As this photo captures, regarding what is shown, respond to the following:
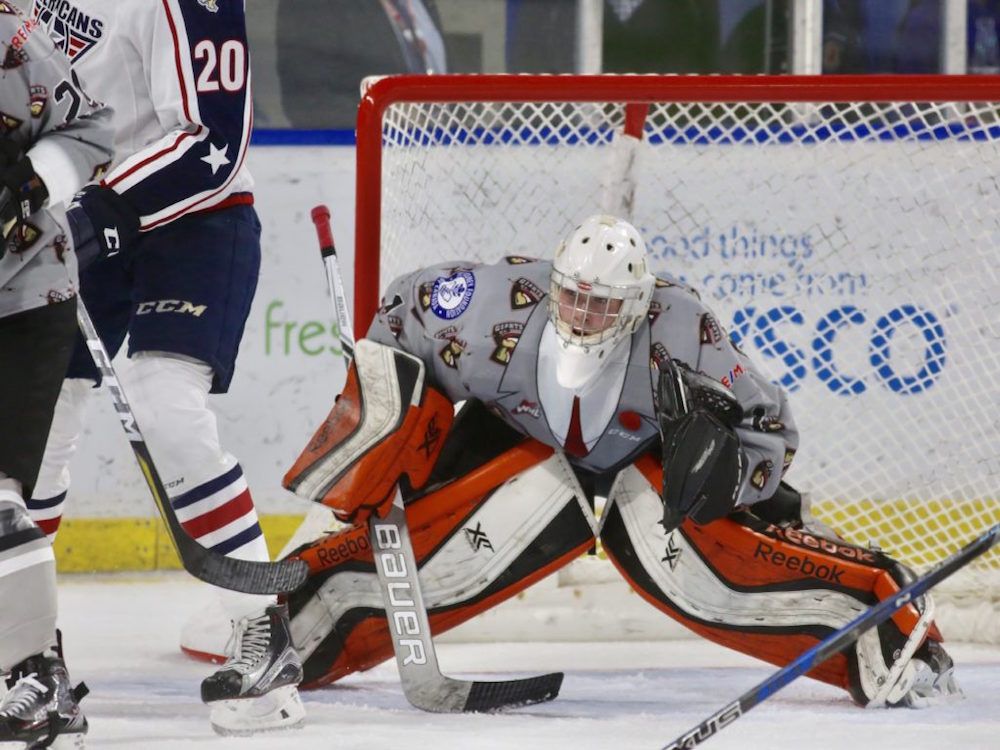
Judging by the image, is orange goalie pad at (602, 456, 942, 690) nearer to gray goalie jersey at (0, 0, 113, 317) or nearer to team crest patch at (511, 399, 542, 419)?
team crest patch at (511, 399, 542, 419)

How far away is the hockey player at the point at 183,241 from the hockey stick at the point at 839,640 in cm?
65

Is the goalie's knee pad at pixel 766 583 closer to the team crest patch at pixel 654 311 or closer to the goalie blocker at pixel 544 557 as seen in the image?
the goalie blocker at pixel 544 557

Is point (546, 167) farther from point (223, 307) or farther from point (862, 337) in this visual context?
point (223, 307)

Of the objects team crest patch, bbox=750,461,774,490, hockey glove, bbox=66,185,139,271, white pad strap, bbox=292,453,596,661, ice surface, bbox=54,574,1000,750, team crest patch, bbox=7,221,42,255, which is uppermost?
team crest patch, bbox=7,221,42,255

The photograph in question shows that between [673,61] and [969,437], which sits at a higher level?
[673,61]

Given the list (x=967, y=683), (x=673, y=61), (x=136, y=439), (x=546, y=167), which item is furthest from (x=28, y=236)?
(x=673, y=61)

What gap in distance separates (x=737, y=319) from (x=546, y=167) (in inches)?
20.0

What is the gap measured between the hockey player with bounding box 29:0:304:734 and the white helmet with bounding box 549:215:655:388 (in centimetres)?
51

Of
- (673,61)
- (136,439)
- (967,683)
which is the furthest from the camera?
(673,61)

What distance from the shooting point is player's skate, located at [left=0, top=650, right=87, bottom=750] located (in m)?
1.76

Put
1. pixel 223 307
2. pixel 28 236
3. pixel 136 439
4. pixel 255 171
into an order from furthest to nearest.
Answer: pixel 255 171, pixel 223 307, pixel 136 439, pixel 28 236

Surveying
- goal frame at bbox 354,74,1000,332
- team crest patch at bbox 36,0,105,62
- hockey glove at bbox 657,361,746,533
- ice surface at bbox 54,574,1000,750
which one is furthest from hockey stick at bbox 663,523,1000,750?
team crest patch at bbox 36,0,105,62

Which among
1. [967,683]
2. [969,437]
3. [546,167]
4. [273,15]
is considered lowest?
[967,683]

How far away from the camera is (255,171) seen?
360 centimetres
